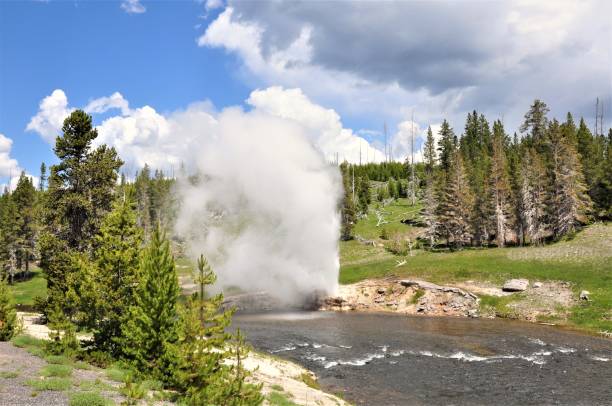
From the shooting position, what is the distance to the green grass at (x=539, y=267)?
172ft

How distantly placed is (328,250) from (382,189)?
85.4 metres

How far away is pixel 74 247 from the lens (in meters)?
43.0

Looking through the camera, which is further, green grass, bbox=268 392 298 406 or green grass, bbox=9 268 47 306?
green grass, bbox=9 268 47 306

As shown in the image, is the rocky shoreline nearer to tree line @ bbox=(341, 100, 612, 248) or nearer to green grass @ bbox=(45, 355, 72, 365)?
tree line @ bbox=(341, 100, 612, 248)

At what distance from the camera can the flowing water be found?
2850 centimetres

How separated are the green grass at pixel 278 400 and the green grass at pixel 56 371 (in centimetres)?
1070

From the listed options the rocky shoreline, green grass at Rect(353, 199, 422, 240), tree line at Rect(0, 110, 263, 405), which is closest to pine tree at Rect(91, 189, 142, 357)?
tree line at Rect(0, 110, 263, 405)

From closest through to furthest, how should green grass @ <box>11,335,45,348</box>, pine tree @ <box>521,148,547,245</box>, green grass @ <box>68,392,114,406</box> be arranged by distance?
1. green grass @ <box>68,392,114,406</box>
2. green grass @ <box>11,335,45,348</box>
3. pine tree @ <box>521,148,547,245</box>

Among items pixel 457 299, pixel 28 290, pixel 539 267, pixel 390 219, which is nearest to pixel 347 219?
pixel 390 219

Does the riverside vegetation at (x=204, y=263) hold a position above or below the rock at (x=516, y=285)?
above

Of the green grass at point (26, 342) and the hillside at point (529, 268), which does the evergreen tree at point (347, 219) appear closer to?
the hillside at point (529, 268)

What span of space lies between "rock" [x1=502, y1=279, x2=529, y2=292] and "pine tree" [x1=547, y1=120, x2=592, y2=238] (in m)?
24.3

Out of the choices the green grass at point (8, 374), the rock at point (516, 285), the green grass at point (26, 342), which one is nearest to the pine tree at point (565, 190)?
the rock at point (516, 285)

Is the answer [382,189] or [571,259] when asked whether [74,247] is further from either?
[382,189]
